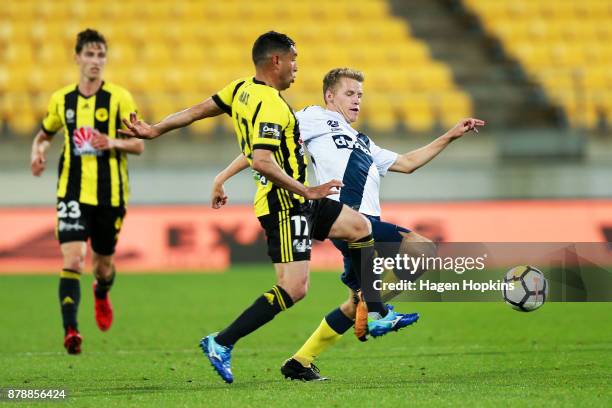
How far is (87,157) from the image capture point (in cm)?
869

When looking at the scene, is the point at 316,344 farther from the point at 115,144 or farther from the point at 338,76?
the point at 115,144

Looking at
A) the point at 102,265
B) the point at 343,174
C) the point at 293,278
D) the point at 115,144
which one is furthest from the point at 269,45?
the point at 102,265

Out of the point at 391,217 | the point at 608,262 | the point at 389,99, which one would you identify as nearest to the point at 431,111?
the point at 389,99

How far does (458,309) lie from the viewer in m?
12.1

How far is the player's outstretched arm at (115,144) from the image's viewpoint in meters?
8.41

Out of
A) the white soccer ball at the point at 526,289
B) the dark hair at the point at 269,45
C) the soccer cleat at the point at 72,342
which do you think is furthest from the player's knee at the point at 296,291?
the soccer cleat at the point at 72,342

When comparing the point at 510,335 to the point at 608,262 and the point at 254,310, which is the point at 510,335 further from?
the point at 254,310

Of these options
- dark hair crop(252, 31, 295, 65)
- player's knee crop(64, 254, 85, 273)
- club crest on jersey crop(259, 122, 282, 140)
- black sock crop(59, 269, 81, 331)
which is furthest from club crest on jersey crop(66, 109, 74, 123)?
club crest on jersey crop(259, 122, 282, 140)

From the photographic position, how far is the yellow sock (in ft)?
22.6

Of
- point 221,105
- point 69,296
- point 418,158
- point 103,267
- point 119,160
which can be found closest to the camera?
point 221,105

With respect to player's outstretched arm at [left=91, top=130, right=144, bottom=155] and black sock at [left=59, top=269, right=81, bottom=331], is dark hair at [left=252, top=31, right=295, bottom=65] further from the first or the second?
black sock at [left=59, top=269, right=81, bottom=331]

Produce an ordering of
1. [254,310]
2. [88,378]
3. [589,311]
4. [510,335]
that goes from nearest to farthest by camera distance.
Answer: [254,310]
[88,378]
[510,335]
[589,311]

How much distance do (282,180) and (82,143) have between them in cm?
305

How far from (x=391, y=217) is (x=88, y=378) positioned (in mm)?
10330
